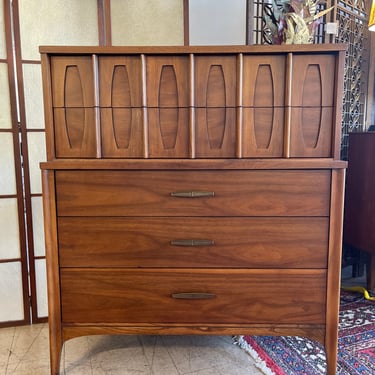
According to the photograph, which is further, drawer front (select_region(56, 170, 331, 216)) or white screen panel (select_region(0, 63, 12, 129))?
white screen panel (select_region(0, 63, 12, 129))

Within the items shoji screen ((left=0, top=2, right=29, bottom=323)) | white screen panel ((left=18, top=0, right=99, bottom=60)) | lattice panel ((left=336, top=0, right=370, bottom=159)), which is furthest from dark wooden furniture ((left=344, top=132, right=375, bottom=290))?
shoji screen ((left=0, top=2, right=29, bottom=323))

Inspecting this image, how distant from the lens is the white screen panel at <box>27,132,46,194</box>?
1665 mm

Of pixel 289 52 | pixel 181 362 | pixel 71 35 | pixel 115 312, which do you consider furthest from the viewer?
pixel 71 35

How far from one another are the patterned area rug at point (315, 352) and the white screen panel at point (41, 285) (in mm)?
1016

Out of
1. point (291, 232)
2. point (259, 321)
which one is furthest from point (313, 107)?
point (259, 321)

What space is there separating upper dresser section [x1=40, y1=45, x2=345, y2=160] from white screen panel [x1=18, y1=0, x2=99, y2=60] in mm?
524

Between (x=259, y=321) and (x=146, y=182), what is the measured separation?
2.22 ft

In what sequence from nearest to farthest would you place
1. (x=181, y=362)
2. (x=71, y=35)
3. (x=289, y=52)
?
1. (x=289, y=52)
2. (x=181, y=362)
3. (x=71, y=35)

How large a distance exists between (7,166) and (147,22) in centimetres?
99

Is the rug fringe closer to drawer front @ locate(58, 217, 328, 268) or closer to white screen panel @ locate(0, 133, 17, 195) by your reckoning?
drawer front @ locate(58, 217, 328, 268)

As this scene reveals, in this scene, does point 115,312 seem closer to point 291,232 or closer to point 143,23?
point 291,232

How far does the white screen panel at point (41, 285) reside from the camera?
5.71ft

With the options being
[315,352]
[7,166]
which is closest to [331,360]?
[315,352]

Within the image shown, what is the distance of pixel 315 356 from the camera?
146 centimetres
